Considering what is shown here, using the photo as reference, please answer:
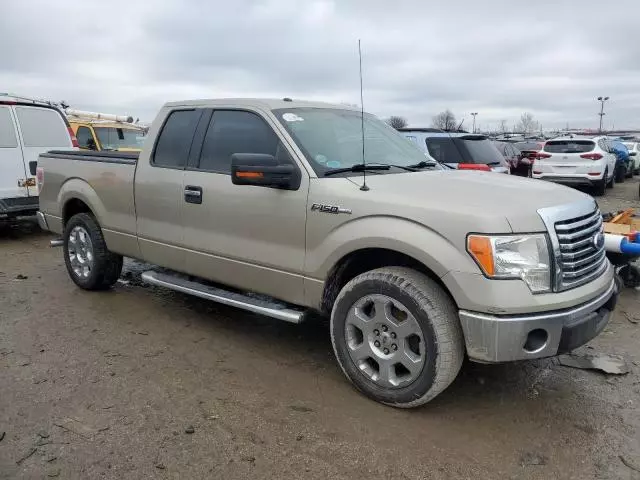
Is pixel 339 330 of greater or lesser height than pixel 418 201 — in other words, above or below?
below

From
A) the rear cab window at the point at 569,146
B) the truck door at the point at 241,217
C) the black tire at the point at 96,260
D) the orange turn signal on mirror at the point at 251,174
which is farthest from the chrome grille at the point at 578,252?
the rear cab window at the point at 569,146

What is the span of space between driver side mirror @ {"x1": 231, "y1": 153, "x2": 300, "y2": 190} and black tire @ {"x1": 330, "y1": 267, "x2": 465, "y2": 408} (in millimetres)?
814

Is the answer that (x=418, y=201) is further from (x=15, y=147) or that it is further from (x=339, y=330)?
(x=15, y=147)

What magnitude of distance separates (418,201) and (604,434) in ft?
5.46

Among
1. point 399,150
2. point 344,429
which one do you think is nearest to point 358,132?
point 399,150

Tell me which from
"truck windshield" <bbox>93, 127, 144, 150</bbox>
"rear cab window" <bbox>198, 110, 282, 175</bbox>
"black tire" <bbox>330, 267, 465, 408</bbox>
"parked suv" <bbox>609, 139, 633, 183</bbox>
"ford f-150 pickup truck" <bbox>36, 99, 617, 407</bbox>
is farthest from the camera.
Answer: "parked suv" <bbox>609, 139, 633, 183</bbox>

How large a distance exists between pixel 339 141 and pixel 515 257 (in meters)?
1.69

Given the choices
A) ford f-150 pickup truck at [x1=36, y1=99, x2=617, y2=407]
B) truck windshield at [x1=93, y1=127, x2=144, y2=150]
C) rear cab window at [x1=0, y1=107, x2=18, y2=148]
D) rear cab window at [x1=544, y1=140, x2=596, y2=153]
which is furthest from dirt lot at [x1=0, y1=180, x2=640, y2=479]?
rear cab window at [x1=544, y1=140, x2=596, y2=153]

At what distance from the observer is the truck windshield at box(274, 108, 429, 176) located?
3.87 meters

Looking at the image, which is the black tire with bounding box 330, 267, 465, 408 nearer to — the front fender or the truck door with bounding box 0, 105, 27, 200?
the front fender

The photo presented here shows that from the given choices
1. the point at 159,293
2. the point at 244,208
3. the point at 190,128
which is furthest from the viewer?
the point at 159,293

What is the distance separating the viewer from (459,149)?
→ 8648 millimetres

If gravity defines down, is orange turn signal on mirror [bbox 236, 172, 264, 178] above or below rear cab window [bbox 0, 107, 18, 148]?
below

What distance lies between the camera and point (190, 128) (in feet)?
15.2
